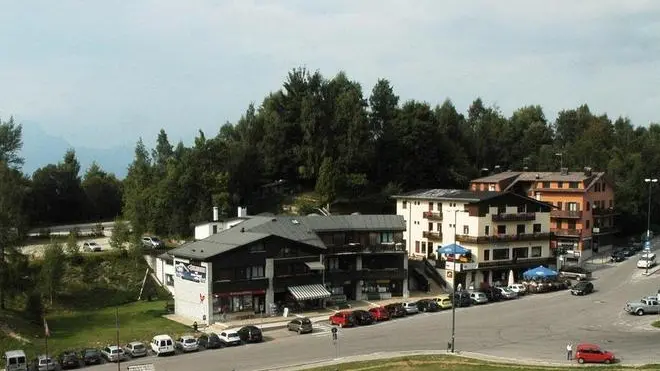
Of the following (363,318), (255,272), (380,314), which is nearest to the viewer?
(363,318)

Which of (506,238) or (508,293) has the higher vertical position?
(506,238)

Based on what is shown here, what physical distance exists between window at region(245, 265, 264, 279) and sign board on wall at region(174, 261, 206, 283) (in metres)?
4.35

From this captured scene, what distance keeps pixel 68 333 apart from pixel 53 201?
59601 millimetres

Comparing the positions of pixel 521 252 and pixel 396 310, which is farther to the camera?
pixel 521 252

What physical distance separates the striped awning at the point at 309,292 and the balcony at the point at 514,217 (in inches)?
925

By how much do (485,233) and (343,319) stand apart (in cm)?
2567

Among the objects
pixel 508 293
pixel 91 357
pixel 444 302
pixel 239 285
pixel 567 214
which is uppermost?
pixel 567 214

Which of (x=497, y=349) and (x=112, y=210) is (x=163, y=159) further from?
(x=497, y=349)

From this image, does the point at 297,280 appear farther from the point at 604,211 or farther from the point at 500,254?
the point at 604,211

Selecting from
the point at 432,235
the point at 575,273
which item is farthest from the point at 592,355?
the point at 575,273

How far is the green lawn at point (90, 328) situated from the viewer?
5525 centimetres

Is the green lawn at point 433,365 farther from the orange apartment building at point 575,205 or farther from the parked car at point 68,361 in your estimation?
the orange apartment building at point 575,205

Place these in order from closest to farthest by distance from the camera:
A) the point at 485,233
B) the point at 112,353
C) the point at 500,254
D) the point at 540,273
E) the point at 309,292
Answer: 1. the point at 112,353
2. the point at 309,292
3. the point at 540,273
4. the point at 485,233
5. the point at 500,254

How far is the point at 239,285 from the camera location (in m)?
66.4
